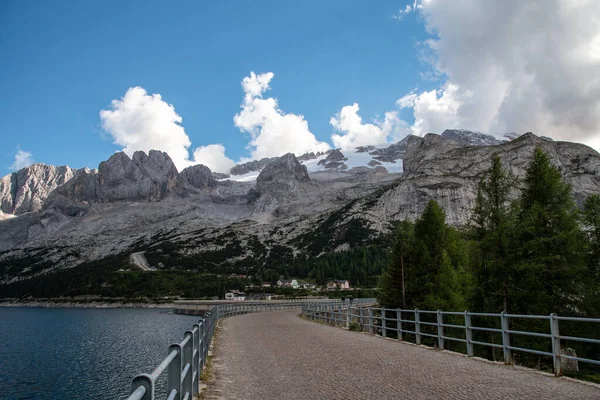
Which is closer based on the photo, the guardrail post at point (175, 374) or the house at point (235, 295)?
the guardrail post at point (175, 374)

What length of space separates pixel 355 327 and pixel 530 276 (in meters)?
11.0

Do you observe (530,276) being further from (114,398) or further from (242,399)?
(114,398)

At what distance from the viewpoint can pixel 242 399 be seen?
8648 mm

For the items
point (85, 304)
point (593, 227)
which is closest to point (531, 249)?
point (593, 227)

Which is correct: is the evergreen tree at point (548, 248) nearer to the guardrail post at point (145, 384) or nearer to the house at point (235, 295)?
the guardrail post at point (145, 384)

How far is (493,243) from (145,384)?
2555 centimetres

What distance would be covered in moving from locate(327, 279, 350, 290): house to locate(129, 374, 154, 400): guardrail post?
464 feet

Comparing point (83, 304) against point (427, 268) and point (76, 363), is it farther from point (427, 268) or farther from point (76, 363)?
point (427, 268)

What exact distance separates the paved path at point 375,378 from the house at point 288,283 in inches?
5435

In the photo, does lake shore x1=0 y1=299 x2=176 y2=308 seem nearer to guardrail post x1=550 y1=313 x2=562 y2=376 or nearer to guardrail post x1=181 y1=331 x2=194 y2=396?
guardrail post x1=550 y1=313 x2=562 y2=376

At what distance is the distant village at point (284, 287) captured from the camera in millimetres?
134025

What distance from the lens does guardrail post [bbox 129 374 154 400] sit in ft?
10.7

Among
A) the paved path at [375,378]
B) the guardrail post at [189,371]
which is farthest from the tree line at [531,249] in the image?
the guardrail post at [189,371]

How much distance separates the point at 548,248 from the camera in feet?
84.4
